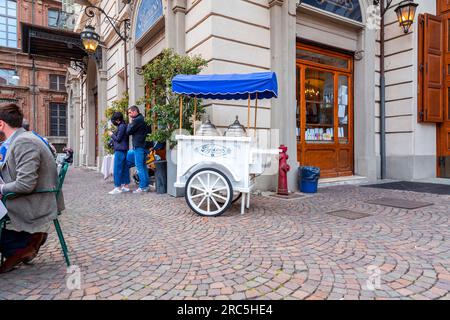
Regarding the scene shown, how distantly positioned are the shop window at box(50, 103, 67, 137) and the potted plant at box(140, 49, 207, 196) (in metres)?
29.8

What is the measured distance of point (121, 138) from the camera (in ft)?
22.6

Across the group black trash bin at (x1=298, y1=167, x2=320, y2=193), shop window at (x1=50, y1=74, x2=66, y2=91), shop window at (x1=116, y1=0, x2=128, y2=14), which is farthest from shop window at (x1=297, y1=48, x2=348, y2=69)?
shop window at (x1=50, y1=74, x2=66, y2=91)

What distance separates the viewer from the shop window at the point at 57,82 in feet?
104

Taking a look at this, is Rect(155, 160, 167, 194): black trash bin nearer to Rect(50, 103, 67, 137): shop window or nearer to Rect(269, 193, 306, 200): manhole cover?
Rect(269, 193, 306, 200): manhole cover

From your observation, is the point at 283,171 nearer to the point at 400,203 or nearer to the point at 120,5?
the point at 400,203

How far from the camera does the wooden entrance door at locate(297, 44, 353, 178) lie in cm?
798

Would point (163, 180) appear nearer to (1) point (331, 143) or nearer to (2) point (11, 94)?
(1) point (331, 143)

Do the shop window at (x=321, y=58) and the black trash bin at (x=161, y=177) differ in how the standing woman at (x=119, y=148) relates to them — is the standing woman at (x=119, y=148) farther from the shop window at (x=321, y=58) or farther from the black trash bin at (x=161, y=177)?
the shop window at (x=321, y=58)

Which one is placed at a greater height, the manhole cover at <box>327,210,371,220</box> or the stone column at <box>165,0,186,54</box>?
the stone column at <box>165,0,186,54</box>

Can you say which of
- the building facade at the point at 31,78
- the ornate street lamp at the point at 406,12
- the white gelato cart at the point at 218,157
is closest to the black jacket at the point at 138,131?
the white gelato cart at the point at 218,157

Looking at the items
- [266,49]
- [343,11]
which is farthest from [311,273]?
[343,11]

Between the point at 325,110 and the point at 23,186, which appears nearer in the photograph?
the point at 23,186

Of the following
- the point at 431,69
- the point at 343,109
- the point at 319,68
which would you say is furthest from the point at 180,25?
the point at 431,69

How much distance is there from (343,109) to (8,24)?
3548cm
